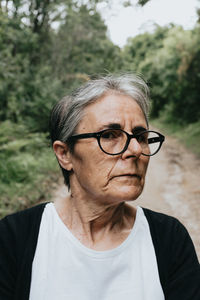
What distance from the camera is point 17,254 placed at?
1.43 meters

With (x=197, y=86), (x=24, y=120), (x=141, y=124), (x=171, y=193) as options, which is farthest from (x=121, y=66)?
(x=141, y=124)

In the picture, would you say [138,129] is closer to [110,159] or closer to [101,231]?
[110,159]

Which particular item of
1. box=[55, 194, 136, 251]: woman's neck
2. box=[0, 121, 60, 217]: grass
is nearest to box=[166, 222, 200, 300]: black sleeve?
box=[55, 194, 136, 251]: woman's neck

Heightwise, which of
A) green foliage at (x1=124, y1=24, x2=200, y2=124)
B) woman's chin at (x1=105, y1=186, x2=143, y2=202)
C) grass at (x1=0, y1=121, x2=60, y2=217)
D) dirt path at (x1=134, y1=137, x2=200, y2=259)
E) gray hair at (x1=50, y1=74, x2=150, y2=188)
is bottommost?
dirt path at (x1=134, y1=137, x2=200, y2=259)

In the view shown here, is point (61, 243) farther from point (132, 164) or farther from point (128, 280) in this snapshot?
point (132, 164)

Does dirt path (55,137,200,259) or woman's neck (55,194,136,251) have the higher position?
woman's neck (55,194,136,251)

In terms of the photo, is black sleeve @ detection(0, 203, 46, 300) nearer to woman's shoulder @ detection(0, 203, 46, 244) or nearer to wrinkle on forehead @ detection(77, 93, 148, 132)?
woman's shoulder @ detection(0, 203, 46, 244)

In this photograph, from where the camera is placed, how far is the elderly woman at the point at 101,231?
4.51 feet

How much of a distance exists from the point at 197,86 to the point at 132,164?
54.9ft

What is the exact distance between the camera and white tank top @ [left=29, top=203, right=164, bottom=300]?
53.7 inches

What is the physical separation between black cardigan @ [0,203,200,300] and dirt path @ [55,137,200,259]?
303cm

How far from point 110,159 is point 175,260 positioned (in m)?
0.66

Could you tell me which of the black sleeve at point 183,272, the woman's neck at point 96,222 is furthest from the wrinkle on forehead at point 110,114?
the black sleeve at point 183,272

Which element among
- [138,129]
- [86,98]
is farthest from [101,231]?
[86,98]
